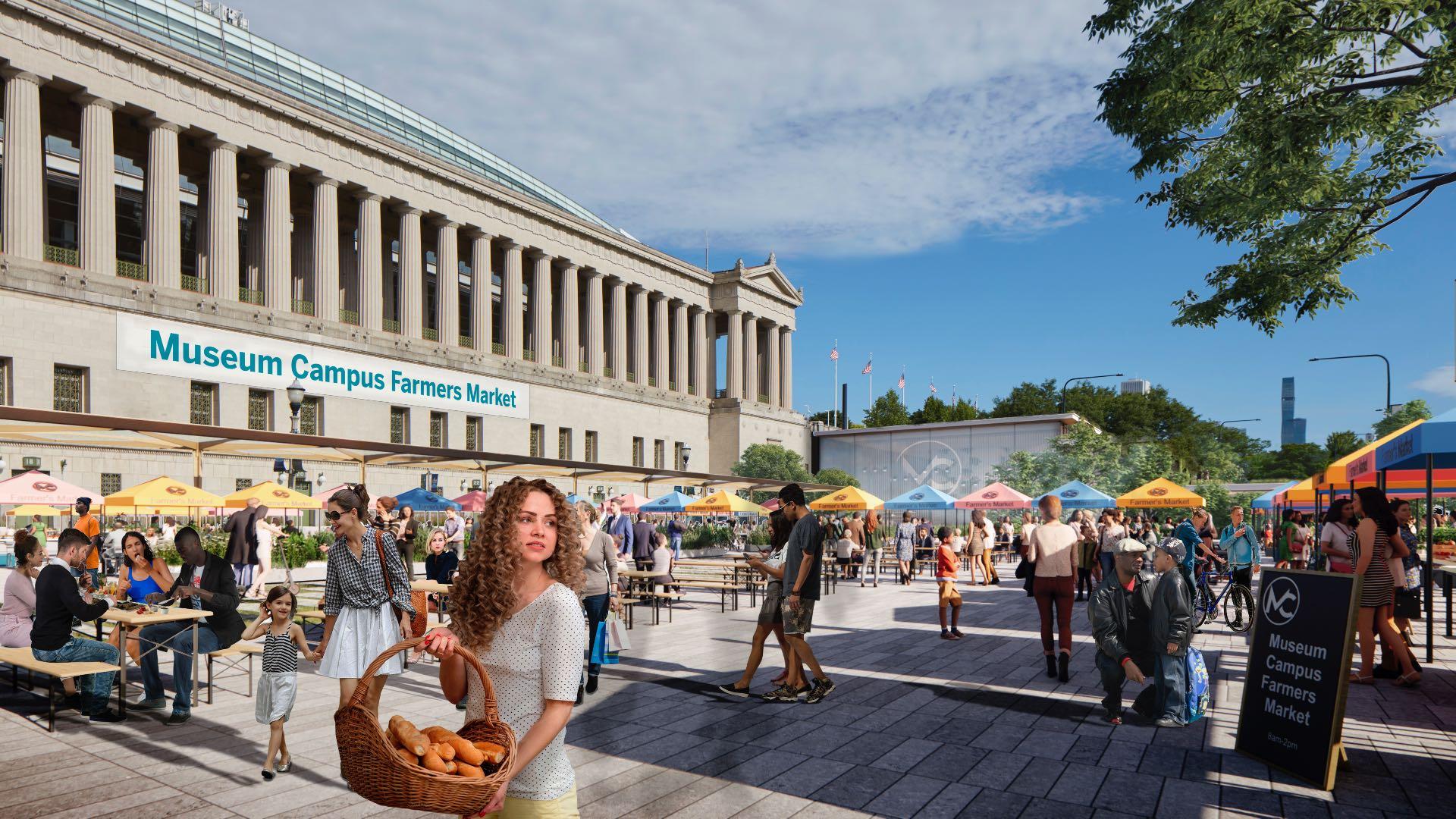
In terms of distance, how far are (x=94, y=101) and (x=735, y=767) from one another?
140 ft

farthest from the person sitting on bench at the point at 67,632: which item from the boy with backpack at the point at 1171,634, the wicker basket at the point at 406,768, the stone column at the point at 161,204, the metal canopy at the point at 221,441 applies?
the stone column at the point at 161,204

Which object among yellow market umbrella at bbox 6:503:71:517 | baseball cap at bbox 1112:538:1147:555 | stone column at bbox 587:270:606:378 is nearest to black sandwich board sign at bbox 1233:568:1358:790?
baseball cap at bbox 1112:538:1147:555

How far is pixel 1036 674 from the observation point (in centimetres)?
1087

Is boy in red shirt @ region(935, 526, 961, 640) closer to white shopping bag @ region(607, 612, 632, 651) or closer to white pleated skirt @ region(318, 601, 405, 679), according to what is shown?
white shopping bag @ region(607, 612, 632, 651)

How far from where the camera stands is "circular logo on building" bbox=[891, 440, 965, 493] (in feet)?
226

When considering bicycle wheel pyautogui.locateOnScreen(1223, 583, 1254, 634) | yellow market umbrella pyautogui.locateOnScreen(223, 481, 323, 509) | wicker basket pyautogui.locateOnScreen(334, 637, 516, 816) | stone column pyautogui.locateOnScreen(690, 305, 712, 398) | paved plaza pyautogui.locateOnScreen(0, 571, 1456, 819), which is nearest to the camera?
wicker basket pyautogui.locateOnScreen(334, 637, 516, 816)

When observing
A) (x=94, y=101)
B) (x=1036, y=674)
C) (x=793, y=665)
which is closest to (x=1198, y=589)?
(x=1036, y=674)

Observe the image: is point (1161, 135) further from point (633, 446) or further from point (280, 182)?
point (633, 446)

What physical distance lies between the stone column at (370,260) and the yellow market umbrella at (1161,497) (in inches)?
1519

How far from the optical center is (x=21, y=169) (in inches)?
1368

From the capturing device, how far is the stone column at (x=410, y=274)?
5100 cm

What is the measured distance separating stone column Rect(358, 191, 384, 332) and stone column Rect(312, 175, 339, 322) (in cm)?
192

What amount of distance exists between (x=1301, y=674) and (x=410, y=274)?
168 feet

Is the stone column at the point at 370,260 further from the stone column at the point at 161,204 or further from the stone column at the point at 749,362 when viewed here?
the stone column at the point at 749,362
